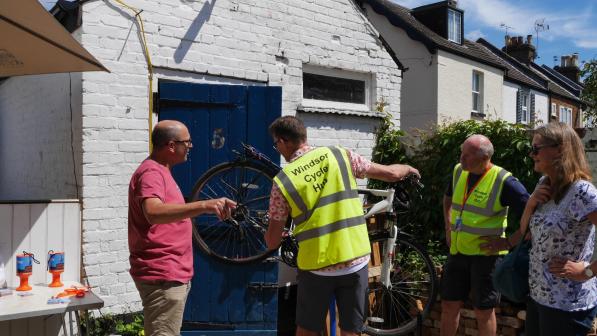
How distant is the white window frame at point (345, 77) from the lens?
6.24m

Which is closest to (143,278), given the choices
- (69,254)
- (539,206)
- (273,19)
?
(69,254)

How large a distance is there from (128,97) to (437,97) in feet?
36.0

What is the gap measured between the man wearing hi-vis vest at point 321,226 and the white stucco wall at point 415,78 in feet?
38.6

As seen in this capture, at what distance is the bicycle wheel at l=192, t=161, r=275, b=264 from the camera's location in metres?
4.51

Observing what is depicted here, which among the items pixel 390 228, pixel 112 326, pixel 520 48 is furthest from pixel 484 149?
pixel 520 48

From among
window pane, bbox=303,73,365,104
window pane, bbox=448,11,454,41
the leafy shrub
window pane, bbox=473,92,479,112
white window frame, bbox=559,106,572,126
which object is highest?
window pane, bbox=448,11,454,41

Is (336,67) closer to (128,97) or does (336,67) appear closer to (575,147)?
(128,97)

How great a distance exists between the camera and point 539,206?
268 centimetres

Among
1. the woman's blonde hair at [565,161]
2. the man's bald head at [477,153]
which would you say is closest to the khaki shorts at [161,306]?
the woman's blonde hair at [565,161]

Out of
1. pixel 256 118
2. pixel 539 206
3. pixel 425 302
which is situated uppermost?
pixel 256 118

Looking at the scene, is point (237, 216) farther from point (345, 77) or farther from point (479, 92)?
point (479, 92)

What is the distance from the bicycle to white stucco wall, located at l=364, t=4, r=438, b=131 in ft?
31.6

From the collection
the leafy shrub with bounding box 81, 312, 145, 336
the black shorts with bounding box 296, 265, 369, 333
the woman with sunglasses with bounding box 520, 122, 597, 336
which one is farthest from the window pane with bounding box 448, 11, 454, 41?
the black shorts with bounding box 296, 265, 369, 333

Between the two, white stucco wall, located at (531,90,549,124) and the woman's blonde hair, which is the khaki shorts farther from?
white stucco wall, located at (531,90,549,124)
